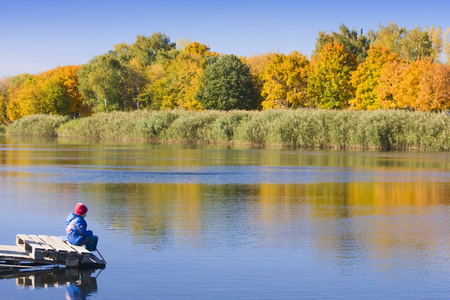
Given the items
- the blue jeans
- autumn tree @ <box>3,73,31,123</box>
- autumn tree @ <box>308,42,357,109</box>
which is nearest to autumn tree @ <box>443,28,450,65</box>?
autumn tree @ <box>308,42,357,109</box>

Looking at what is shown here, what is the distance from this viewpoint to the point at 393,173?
2991 cm

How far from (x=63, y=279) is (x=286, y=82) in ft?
240

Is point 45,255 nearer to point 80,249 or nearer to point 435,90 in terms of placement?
point 80,249

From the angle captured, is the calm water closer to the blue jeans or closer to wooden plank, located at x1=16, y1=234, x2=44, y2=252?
the blue jeans

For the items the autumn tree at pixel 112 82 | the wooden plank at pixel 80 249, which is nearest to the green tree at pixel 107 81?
the autumn tree at pixel 112 82

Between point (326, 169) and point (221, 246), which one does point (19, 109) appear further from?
point (221, 246)

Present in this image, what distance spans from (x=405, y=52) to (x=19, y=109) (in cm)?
7384

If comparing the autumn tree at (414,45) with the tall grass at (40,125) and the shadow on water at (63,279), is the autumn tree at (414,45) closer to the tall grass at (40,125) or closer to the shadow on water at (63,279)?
the tall grass at (40,125)

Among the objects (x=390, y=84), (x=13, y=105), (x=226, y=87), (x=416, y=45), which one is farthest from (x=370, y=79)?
(x=13, y=105)

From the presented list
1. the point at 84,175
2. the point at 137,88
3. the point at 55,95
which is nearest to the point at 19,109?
the point at 55,95

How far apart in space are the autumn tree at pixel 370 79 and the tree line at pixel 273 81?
0.12m

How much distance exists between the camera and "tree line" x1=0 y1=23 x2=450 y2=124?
65812 mm

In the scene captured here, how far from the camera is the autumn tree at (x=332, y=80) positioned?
76625 mm

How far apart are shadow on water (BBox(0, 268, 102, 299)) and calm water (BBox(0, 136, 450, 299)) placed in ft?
0.18
